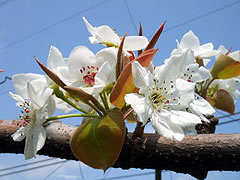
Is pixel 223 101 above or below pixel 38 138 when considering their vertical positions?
below

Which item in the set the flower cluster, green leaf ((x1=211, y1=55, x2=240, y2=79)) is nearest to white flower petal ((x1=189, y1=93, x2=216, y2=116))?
the flower cluster

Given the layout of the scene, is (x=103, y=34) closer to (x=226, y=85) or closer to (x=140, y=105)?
(x=140, y=105)

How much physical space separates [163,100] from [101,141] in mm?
109

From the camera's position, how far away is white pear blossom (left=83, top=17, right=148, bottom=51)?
410 millimetres

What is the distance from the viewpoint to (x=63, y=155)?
47cm

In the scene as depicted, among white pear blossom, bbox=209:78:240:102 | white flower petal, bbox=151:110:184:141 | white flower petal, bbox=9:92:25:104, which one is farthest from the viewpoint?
white pear blossom, bbox=209:78:240:102

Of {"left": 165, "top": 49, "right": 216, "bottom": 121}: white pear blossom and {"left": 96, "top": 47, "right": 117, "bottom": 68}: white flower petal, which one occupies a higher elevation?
{"left": 96, "top": 47, "right": 117, "bottom": 68}: white flower petal

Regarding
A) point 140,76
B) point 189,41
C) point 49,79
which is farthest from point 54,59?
point 189,41

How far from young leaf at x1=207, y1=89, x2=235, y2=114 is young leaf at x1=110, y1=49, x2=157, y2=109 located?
23 centimetres

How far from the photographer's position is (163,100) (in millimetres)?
407

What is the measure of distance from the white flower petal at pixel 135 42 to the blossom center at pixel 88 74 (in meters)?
0.06

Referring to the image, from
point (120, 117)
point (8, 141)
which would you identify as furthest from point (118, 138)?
point (8, 141)

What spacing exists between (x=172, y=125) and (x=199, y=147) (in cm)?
8

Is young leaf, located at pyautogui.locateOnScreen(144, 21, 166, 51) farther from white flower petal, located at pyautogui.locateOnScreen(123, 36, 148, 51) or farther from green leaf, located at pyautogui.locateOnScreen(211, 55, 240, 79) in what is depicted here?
green leaf, located at pyautogui.locateOnScreen(211, 55, 240, 79)
